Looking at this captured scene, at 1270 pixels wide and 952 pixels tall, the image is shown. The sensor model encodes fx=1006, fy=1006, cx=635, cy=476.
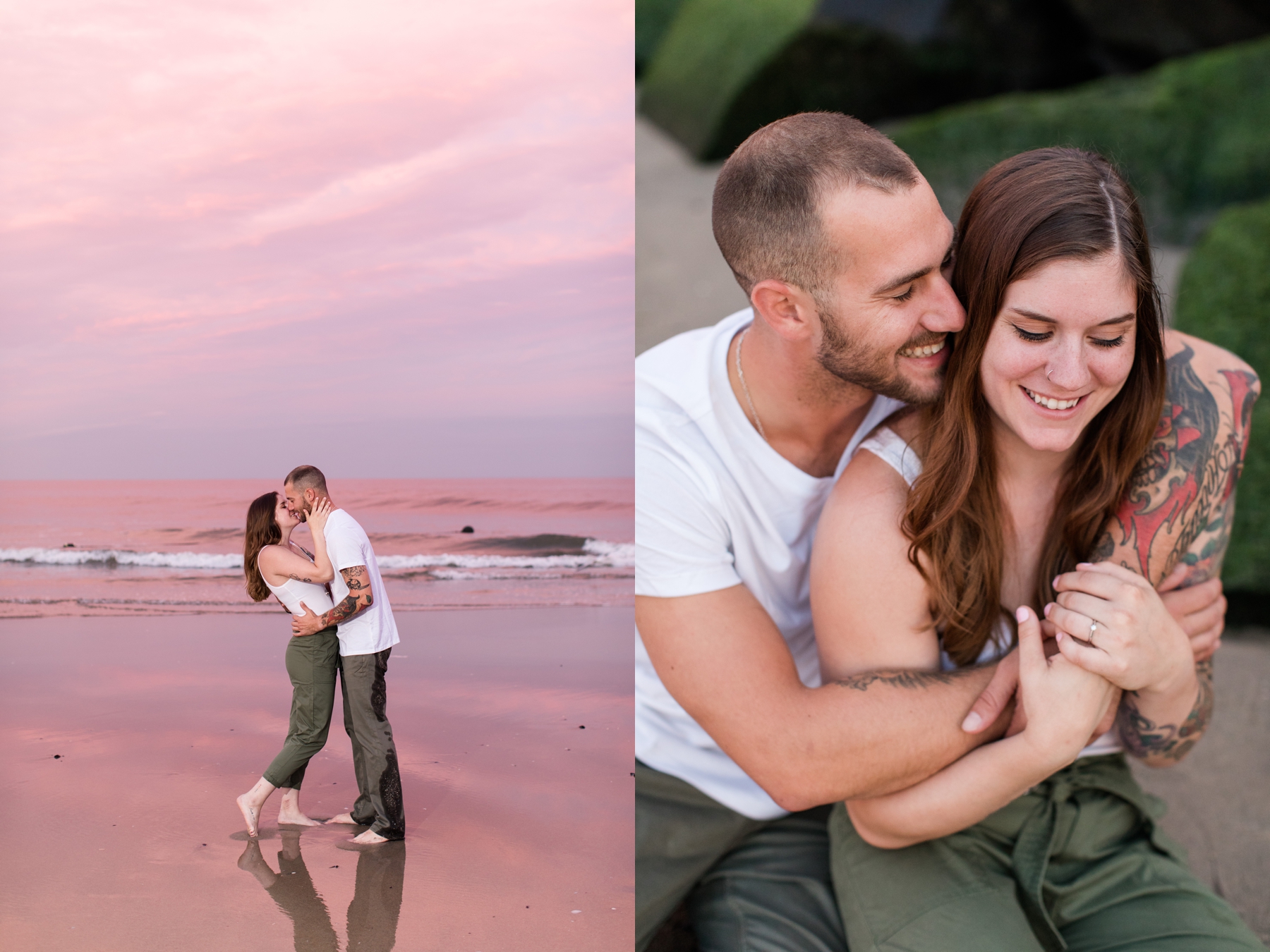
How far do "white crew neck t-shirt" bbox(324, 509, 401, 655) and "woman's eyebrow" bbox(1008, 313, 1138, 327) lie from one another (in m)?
1.20

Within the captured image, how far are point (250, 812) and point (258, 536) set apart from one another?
0.50m

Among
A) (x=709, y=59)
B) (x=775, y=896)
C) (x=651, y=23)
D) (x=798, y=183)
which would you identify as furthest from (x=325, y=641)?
(x=651, y=23)

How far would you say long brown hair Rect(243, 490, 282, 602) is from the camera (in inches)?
72.3

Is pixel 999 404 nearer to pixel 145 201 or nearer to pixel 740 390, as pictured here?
pixel 740 390

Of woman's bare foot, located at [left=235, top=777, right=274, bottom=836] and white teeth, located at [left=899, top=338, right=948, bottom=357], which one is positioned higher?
white teeth, located at [left=899, top=338, right=948, bottom=357]

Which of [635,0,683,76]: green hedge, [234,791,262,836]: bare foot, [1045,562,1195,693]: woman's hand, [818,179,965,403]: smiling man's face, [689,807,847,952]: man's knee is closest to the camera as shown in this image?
[1045,562,1195,693]: woman's hand

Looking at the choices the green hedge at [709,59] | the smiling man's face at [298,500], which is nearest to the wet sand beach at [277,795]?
the smiling man's face at [298,500]

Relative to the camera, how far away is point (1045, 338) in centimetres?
167

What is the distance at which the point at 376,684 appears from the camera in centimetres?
184

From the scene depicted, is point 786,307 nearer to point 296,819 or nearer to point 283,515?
point 283,515

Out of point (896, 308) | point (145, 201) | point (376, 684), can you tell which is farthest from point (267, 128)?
point (896, 308)

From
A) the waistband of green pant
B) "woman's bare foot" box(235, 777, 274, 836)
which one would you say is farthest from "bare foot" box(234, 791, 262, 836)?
the waistband of green pant

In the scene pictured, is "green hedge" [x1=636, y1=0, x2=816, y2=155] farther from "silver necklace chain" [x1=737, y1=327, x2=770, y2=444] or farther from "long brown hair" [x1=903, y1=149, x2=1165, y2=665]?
"long brown hair" [x1=903, y1=149, x2=1165, y2=665]

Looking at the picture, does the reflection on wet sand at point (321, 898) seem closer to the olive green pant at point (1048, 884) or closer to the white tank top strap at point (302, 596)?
the white tank top strap at point (302, 596)
